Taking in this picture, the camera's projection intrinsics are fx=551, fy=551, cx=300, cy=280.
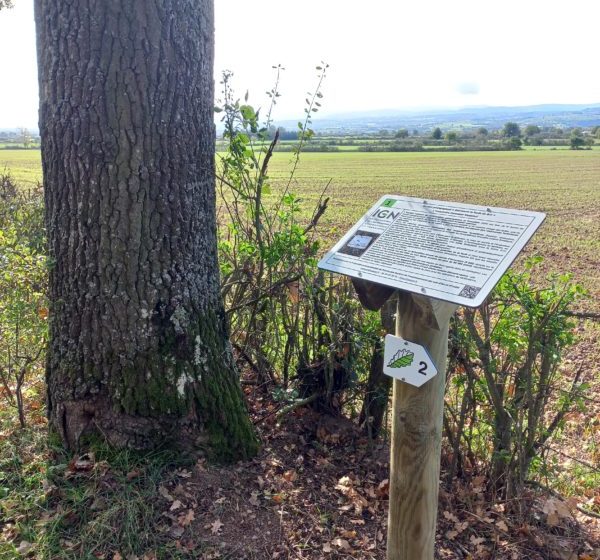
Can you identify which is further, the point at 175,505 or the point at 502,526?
the point at 502,526

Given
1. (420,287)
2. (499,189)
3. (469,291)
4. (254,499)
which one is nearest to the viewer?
(469,291)

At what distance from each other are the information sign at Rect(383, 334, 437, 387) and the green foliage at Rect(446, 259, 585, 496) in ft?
2.58

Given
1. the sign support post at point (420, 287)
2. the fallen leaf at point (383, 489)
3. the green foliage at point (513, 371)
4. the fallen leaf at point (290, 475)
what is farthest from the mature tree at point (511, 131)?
the sign support post at point (420, 287)

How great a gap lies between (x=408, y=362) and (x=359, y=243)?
0.53m

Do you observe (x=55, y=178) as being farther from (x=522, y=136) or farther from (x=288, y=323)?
(x=522, y=136)

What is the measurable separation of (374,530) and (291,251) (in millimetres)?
1669

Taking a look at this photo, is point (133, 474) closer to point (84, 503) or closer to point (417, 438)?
point (84, 503)

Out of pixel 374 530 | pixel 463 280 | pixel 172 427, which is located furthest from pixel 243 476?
pixel 463 280

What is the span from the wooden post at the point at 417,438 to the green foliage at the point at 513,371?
746 millimetres

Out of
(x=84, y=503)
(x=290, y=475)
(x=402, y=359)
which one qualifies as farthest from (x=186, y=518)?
(x=402, y=359)

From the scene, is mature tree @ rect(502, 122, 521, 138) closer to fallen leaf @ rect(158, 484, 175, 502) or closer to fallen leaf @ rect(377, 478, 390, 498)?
fallen leaf @ rect(377, 478, 390, 498)

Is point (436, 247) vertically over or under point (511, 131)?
under

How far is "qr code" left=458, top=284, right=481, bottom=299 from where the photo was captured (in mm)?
1834

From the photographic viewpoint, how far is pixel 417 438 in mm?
2262
